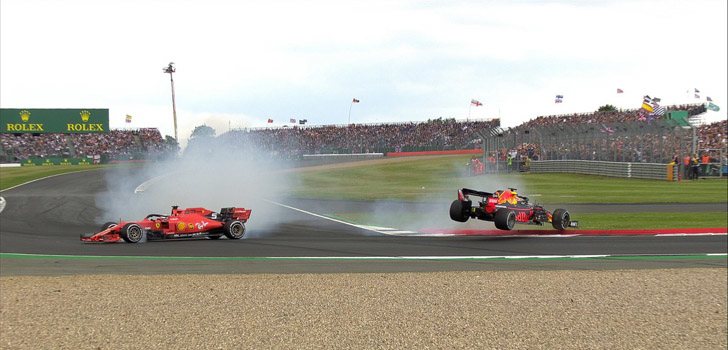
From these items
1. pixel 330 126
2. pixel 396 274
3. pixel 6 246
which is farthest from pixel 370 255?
pixel 330 126

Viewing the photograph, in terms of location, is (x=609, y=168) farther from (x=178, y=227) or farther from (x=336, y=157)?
(x=336, y=157)

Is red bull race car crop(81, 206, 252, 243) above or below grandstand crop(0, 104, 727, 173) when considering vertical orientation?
below

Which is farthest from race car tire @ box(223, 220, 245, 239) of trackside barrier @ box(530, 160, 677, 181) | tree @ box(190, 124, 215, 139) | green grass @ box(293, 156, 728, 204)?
trackside barrier @ box(530, 160, 677, 181)

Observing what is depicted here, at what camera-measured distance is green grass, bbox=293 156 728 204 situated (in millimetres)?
30031

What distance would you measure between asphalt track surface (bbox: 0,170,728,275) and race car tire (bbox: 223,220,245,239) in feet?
0.90

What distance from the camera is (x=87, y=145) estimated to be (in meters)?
73.9

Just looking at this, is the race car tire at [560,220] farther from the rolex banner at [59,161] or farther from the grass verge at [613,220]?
the rolex banner at [59,161]

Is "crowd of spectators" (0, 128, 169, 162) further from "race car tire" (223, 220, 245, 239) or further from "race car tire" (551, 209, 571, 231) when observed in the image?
"race car tire" (551, 209, 571, 231)

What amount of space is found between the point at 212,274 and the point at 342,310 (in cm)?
360

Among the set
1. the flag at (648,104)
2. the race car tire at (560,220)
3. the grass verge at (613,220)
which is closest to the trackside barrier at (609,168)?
the flag at (648,104)

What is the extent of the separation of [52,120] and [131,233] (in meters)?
60.6

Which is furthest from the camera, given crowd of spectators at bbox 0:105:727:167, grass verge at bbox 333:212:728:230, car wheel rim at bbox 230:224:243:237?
crowd of spectators at bbox 0:105:727:167

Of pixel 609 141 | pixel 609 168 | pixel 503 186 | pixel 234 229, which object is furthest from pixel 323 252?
pixel 609 168

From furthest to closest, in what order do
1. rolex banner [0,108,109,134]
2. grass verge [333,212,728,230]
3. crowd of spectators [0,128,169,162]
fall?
1. rolex banner [0,108,109,134]
2. crowd of spectators [0,128,169,162]
3. grass verge [333,212,728,230]
